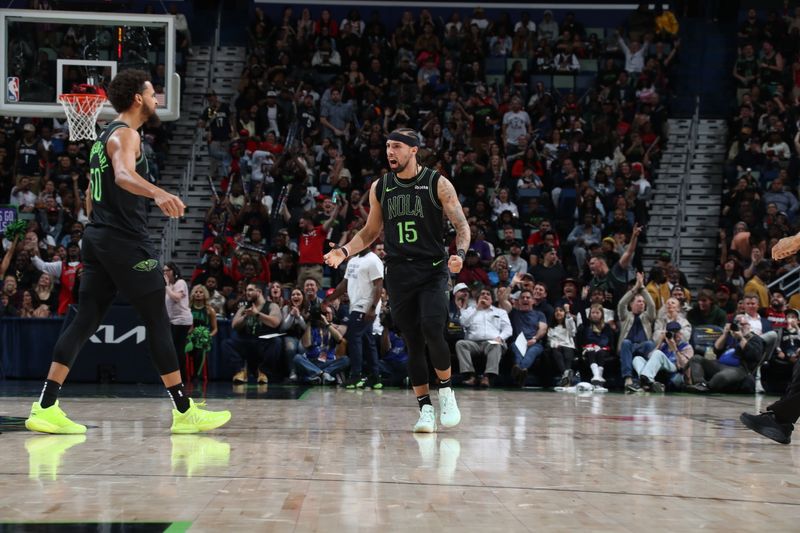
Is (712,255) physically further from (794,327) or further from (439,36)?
(439,36)

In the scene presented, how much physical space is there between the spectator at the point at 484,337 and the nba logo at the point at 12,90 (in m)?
6.32

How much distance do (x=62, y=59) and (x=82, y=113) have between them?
1.09 meters

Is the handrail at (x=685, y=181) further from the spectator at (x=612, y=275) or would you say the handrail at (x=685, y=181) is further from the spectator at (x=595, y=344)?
the spectator at (x=595, y=344)

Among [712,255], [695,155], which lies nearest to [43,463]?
[712,255]

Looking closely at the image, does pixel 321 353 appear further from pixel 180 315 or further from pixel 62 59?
pixel 62 59

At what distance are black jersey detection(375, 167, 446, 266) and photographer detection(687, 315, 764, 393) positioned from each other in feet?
23.6

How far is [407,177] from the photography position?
7.47 metres

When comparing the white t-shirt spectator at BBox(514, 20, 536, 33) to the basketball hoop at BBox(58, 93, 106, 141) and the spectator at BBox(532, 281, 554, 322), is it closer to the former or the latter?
the spectator at BBox(532, 281, 554, 322)

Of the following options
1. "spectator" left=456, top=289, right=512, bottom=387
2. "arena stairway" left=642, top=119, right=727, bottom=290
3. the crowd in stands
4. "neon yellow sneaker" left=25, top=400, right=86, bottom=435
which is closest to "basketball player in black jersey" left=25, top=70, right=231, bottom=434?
"neon yellow sneaker" left=25, top=400, right=86, bottom=435

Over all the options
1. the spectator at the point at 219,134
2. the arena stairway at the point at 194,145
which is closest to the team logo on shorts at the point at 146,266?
the arena stairway at the point at 194,145

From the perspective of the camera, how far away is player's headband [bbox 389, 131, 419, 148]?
737 cm

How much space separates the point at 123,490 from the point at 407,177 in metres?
3.57

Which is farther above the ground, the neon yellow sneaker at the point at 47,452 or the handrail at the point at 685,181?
the handrail at the point at 685,181

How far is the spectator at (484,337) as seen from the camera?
543 inches
